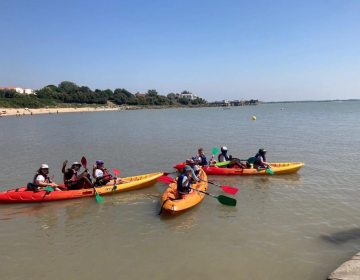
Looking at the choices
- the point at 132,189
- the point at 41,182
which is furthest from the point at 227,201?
the point at 41,182

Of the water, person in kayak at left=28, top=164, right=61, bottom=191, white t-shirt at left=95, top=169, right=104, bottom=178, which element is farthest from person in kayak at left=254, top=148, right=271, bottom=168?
person in kayak at left=28, top=164, right=61, bottom=191

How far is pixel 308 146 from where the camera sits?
20.1 m

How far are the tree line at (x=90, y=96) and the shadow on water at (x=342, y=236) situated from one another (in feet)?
318

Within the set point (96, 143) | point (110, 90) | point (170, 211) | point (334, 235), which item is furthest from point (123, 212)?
point (110, 90)

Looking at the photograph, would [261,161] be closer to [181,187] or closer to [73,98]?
[181,187]

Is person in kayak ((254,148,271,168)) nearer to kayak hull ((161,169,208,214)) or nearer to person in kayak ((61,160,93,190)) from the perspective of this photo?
kayak hull ((161,169,208,214))

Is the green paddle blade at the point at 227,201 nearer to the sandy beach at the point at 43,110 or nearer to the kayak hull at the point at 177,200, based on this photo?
the kayak hull at the point at 177,200

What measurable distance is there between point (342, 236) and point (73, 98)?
361ft

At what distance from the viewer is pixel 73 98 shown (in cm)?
10425

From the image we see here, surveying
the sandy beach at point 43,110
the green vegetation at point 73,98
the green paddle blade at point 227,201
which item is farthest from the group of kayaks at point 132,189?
the green vegetation at point 73,98

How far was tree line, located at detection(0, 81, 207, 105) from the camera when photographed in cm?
9956

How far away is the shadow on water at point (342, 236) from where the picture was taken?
21.7 ft

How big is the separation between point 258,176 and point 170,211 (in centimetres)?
616

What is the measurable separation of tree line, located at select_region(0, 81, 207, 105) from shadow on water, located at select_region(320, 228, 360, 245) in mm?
97046
